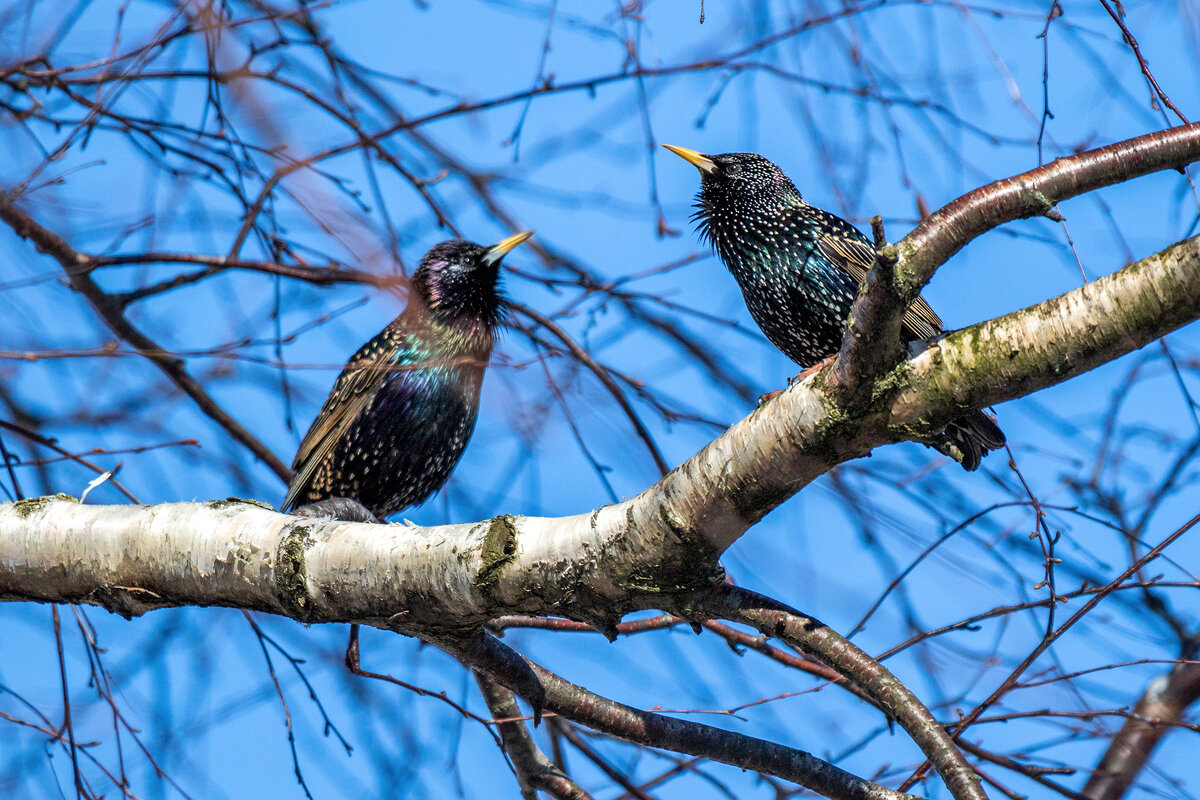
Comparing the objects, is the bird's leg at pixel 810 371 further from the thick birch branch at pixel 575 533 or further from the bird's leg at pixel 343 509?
the bird's leg at pixel 343 509

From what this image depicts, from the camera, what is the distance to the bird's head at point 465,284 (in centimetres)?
403

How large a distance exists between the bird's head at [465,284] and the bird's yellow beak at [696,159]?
774 mm

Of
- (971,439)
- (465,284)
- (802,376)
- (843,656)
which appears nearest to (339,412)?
(465,284)

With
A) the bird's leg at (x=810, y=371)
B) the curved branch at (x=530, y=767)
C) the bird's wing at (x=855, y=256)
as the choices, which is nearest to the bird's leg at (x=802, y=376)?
the bird's leg at (x=810, y=371)

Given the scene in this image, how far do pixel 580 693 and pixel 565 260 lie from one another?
1.57 metres

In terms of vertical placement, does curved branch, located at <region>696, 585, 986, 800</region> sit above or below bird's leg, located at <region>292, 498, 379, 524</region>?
below

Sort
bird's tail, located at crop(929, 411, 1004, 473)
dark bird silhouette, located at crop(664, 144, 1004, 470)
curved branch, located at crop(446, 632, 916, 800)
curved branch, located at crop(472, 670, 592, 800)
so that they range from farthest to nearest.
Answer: dark bird silhouette, located at crop(664, 144, 1004, 470), bird's tail, located at crop(929, 411, 1004, 473), curved branch, located at crop(472, 670, 592, 800), curved branch, located at crop(446, 632, 916, 800)

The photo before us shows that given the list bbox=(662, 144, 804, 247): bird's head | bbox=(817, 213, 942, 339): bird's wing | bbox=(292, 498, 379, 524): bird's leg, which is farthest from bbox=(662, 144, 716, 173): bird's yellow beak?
bbox=(292, 498, 379, 524): bird's leg

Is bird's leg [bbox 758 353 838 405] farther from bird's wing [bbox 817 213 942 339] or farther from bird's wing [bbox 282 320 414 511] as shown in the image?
bird's wing [bbox 282 320 414 511]

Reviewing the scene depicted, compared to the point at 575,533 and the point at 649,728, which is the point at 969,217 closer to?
the point at 575,533

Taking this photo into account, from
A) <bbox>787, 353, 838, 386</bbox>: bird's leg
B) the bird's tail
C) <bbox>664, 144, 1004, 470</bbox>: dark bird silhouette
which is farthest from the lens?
<bbox>664, 144, 1004, 470</bbox>: dark bird silhouette

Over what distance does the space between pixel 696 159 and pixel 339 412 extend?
162 centimetres

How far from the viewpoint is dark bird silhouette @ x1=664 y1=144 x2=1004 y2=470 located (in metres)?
3.60

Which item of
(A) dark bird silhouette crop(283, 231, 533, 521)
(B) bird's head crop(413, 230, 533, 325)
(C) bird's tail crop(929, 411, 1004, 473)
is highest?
(B) bird's head crop(413, 230, 533, 325)
